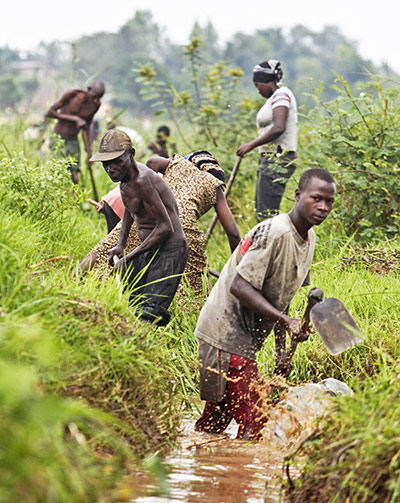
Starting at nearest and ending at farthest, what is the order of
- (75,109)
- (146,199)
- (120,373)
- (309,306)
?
(120,373)
(309,306)
(146,199)
(75,109)

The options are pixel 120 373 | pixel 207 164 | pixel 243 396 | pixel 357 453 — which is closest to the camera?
pixel 357 453

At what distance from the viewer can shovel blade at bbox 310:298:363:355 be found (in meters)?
4.02

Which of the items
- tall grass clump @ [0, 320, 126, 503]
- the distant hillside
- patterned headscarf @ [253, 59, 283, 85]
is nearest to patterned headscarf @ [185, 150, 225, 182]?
patterned headscarf @ [253, 59, 283, 85]

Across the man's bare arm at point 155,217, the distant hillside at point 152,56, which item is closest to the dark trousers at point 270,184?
the man's bare arm at point 155,217

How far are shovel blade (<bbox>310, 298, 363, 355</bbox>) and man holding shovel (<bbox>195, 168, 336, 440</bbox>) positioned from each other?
0.53 feet

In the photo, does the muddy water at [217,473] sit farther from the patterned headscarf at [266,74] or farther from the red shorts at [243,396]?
the patterned headscarf at [266,74]

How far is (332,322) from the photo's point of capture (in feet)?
13.2

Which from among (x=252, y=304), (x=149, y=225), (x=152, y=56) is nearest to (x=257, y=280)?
(x=252, y=304)

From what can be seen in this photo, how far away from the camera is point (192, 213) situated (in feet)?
21.6

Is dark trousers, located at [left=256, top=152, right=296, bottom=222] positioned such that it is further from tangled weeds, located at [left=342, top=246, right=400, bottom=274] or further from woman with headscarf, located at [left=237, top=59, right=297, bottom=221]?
tangled weeds, located at [left=342, top=246, right=400, bottom=274]

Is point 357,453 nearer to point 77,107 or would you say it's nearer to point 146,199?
point 146,199

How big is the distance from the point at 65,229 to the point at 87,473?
5013 millimetres

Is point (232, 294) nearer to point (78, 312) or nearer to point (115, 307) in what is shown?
point (115, 307)

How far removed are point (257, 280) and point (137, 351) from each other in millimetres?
867
